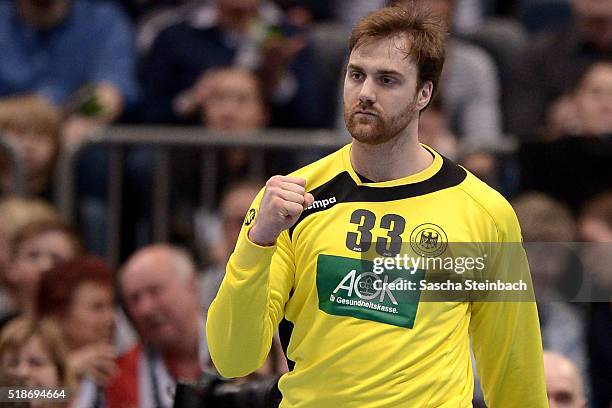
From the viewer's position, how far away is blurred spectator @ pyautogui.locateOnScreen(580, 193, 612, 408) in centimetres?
721

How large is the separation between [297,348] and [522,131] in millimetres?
4326

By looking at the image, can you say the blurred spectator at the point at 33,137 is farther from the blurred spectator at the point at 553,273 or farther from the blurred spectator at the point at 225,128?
the blurred spectator at the point at 553,273

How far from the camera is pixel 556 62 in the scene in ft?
28.6

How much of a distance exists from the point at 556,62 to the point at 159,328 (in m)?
3.30

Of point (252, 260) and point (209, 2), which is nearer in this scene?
point (252, 260)

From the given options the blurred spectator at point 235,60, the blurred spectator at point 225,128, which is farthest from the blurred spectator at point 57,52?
the blurred spectator at point 225,128

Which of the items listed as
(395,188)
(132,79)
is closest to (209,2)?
(132,79)

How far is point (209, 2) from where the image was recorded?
9578 mm

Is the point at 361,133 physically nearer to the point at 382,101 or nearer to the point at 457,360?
the point at 382,101

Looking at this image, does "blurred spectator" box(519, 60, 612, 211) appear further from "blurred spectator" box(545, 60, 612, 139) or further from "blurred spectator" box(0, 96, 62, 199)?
"blurred spectator" box(0, 96, 62, 199)

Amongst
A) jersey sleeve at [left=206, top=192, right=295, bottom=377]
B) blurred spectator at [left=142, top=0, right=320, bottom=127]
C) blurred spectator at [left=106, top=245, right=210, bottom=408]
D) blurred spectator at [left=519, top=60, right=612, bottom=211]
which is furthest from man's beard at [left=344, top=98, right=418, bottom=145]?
blurred spectator at [left=142, top=0, right=320, bottom=127]

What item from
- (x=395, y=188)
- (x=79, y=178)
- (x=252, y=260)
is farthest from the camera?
(x=79, y=178)

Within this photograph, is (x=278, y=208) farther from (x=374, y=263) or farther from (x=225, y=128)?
(x=225, y=128)

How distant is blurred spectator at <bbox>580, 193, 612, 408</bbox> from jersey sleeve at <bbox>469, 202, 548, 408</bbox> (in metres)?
2.39
